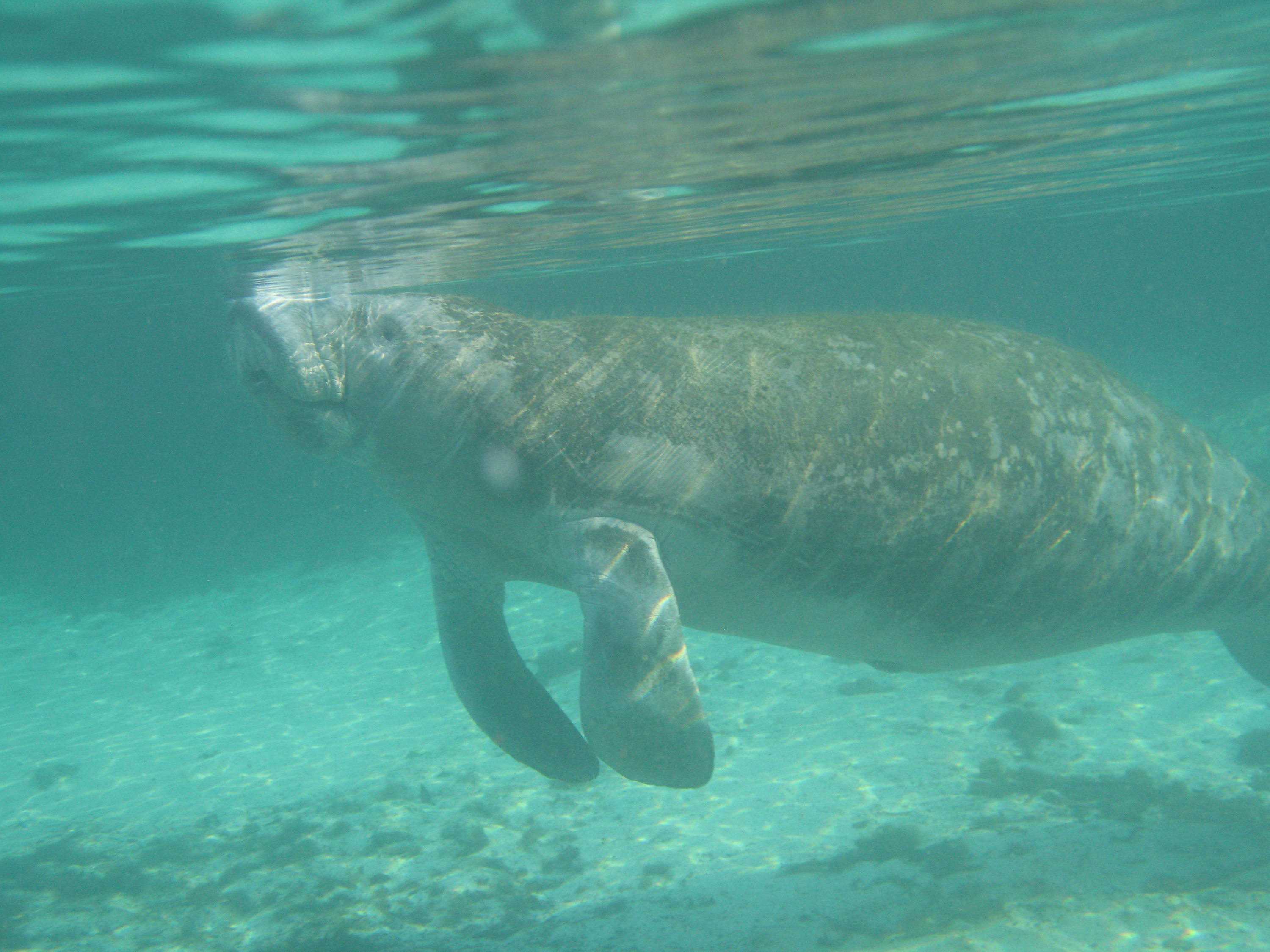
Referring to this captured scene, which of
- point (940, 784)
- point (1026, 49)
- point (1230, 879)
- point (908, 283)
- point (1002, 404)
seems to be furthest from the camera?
point (908, 283)

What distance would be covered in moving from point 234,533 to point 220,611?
709cm

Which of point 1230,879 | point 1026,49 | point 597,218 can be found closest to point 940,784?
point 1230,879

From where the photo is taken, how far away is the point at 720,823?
6684 mm

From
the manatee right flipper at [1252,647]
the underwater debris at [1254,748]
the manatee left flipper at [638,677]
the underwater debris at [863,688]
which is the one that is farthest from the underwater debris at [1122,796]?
the manatee left flipper at [638,677]

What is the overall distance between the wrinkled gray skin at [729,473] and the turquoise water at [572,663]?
1459 mm

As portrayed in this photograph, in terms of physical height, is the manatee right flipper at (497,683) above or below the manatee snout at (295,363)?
below

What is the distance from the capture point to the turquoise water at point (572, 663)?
15.4 feet

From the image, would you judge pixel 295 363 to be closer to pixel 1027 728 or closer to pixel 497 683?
pixel 497 683

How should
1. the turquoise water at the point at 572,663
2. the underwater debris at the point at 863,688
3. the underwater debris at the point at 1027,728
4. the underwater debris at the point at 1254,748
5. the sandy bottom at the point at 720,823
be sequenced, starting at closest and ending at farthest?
the turquoise water at the point at 572,663
the sandy bottom at the point at 720,823
the underwater debris at the point at 1254,748
the underwater debris at the point at 1027,728
the underwater debris at the point at 863,688

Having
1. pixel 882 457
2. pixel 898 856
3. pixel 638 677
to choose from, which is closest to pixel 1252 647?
pixel 898 856

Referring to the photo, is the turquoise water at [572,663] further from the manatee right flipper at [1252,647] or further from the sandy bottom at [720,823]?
the manatee right flipper at [1252,647]

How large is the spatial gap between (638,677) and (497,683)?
1.72 metres

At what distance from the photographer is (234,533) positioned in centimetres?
2566

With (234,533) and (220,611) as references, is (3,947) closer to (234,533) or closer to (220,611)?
(220,611)
